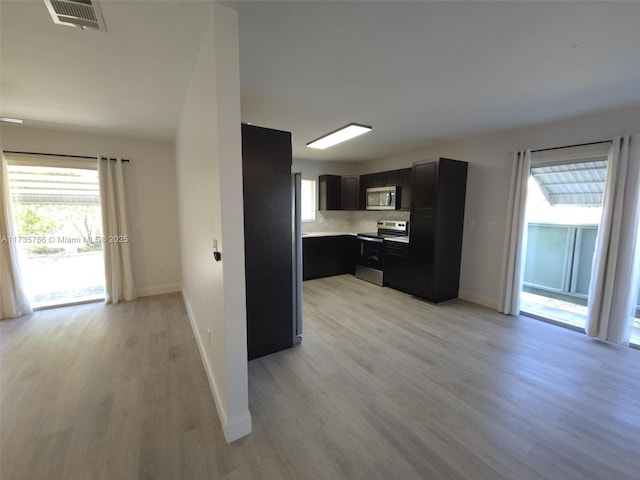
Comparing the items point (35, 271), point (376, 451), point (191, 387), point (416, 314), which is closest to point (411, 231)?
point (416, 314)

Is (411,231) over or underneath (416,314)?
over

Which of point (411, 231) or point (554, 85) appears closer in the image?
point (554, 85)

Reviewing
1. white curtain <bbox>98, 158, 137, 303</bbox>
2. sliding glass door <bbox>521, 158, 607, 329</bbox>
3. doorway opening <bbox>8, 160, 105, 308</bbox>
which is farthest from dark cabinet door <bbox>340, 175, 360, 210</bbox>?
doorway opening <bbox>8, 160, 105, 308</bbox>

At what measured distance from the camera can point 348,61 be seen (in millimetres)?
1908

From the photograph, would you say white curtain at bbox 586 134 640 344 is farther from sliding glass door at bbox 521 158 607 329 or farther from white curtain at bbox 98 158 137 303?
white curtain at bbox 98 158 137 303

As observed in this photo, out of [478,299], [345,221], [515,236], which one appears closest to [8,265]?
[345,221]

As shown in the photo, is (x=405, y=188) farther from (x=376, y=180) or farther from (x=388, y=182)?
(x=376, y=180)

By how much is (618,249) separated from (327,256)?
401 centimetres

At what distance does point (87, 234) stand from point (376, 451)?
4620 mm

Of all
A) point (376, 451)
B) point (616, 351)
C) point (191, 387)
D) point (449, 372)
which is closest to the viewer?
point (376, 451)

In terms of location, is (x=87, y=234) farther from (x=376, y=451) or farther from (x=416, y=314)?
(x=416, y=314)

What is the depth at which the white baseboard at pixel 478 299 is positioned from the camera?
12.7 feet

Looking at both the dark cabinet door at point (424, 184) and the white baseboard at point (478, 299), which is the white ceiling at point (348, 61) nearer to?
the dark cabinet door at point (424, 184)

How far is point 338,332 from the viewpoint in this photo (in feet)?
10.2
